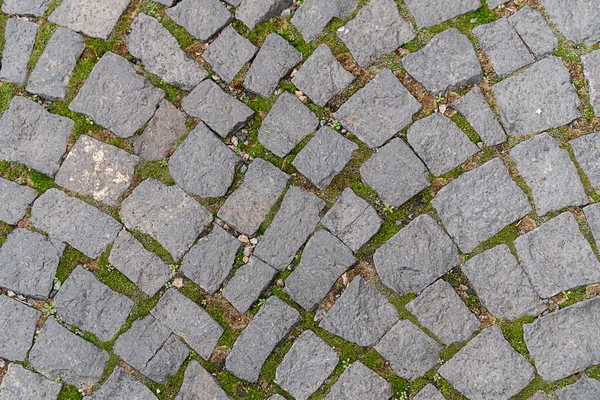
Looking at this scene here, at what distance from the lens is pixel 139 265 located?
411 cm

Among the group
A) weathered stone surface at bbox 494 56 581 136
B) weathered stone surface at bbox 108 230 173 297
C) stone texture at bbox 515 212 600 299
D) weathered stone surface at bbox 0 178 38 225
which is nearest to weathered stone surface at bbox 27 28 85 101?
weathered stone surface at bbox 0 178 38 225

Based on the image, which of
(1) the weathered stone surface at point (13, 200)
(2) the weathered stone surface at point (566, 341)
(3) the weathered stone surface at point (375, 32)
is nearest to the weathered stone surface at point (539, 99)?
(3) the weathered stone surface at point (375, 32)

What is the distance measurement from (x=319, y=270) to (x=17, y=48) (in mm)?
2794

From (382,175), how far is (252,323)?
1347 millimetres

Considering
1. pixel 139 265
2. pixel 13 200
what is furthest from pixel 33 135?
pixel 139 265

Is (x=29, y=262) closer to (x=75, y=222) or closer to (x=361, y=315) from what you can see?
(x=75, y=222)

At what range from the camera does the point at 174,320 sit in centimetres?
Result: 403

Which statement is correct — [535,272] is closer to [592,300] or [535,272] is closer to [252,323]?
[592,300]

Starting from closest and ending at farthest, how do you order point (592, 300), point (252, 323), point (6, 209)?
1. point (592, 300)
2. point (252, 323)
3. point (6, 209)

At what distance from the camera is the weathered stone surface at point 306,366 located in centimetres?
390

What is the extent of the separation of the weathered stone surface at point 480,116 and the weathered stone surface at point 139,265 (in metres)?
2.32

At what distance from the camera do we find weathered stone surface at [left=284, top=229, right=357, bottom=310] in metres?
3.96

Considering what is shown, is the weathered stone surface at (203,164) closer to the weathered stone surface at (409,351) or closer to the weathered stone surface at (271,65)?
the weathered stone surface at (271,65)

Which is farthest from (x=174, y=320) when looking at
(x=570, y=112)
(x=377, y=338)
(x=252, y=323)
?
(x=570, y=112)
